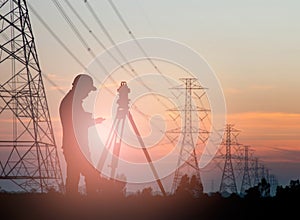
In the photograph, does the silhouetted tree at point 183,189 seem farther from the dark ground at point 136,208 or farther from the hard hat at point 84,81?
the hard hat at point 84,81

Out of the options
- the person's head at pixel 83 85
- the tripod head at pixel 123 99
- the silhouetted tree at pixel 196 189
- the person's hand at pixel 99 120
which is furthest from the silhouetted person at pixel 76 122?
the tripod head at pixel 123 99

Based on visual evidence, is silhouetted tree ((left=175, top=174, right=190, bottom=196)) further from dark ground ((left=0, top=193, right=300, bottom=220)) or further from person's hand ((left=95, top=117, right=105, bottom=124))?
person's hand ((left=95, top=117, right=105, bottom=124))

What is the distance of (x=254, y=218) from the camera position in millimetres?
14398

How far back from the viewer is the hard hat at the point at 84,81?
14305mm

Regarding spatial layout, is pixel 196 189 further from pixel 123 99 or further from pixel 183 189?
pixel 123 99

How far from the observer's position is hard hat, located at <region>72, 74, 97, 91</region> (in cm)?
1430

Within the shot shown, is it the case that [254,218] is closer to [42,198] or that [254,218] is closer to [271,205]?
[271,205]

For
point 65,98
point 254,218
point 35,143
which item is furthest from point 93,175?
point 35,143


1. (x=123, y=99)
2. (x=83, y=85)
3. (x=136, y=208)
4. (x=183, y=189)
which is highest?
(x=123, y=99)

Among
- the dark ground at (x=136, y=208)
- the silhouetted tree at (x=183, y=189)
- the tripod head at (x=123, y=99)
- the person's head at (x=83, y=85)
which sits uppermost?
the tripod head at (x=123, y=99)

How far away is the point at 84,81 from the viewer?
14.3m

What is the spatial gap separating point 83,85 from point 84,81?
0.10 m

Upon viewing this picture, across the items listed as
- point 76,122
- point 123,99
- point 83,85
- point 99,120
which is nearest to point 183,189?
point 123,99

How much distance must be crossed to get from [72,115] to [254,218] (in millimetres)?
4604
